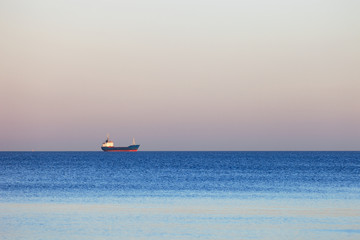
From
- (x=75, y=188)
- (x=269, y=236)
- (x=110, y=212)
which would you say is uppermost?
(x=75, y=188)

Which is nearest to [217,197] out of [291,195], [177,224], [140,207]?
[291,195]

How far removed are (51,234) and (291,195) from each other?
22.8 metres

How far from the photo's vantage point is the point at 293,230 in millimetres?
26797

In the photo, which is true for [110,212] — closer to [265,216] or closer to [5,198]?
[265,216]

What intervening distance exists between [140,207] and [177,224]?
6.90m

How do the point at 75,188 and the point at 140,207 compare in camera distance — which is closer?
the point at 140,207

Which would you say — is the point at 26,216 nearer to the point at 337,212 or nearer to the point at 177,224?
the point at 177,224

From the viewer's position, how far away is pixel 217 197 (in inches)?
1650

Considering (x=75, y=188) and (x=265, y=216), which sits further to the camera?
(x=75, y=188)

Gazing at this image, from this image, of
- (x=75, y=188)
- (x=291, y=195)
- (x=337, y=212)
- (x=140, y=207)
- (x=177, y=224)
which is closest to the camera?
(x=177, y=224)

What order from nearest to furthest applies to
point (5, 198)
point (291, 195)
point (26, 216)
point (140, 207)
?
point (26, 216) → point (140, 207) → point (5, 198) → point (291, 195)

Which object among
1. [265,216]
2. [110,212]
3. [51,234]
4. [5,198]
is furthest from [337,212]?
[5,198]

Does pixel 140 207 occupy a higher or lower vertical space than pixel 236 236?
higher

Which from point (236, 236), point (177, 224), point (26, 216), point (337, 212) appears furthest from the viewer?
point (337, 212)
